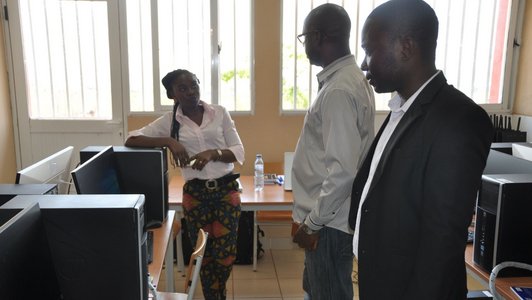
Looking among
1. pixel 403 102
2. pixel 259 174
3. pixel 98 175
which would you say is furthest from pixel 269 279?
pixel 403 102

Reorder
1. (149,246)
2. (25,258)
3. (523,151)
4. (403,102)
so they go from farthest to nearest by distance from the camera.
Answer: (523,151) → (149,246) → (403,102) → (25,258)

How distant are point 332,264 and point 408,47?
95cm

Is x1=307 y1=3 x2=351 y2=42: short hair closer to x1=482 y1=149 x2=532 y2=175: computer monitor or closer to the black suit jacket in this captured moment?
the black suit jacket

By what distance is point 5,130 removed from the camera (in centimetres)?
332

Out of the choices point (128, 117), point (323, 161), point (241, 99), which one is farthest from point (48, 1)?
point (323, 161)

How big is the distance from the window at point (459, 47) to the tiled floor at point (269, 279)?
1.33 metres

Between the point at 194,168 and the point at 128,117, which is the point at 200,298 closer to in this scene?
the point at 194,168

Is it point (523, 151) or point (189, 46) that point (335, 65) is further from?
point (189, 46)

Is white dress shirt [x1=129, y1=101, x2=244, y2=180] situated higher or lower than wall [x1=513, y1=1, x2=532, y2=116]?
lower

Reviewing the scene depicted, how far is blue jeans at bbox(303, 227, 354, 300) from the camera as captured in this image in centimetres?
162

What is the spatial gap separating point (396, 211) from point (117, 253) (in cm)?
71

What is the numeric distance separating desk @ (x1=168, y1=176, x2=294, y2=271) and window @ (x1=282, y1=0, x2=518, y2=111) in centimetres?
86

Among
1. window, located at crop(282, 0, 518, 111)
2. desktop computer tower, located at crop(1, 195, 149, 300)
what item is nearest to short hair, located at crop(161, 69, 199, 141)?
desktop computer tower, located at crop(1, 195, 149, 300)

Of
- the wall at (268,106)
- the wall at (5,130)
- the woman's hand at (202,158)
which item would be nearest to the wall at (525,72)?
the wall at (268,106)
